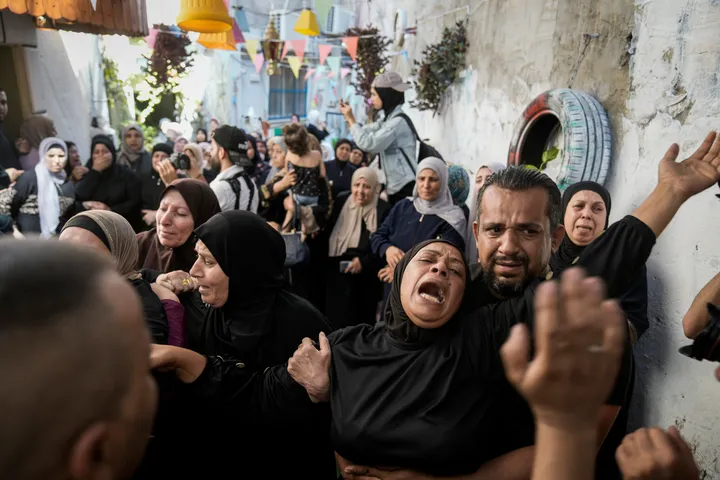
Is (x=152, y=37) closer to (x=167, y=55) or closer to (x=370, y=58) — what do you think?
(x=167, y=55)

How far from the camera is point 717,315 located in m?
1.52

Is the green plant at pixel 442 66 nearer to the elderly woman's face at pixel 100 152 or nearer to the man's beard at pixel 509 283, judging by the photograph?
the elderly woman's face at pixel 100 152

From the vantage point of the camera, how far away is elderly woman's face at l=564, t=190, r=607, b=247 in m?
2.65

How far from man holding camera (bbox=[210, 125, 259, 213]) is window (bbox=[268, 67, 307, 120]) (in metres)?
19.4

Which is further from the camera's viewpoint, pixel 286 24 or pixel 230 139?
pixel 286 24

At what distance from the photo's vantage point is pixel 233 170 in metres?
4.01

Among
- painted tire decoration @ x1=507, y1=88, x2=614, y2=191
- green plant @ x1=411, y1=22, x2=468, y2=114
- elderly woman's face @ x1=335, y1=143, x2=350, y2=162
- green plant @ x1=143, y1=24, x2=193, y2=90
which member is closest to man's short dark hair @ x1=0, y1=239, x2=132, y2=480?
painted tire decoration @ x1=507, y1=88, x2=614, y2=191

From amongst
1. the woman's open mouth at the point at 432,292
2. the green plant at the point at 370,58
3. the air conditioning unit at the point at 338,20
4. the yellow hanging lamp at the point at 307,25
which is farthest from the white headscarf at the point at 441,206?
the air conditioning unit at the point at 338,20

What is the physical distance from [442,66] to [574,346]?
6747mm

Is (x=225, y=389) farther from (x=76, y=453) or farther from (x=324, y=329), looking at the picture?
(x=76, y=453)

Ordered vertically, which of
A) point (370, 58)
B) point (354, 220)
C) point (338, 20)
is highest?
point (338, 20)

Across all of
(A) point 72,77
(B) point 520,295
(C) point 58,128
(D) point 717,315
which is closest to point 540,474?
(B) point 520,295

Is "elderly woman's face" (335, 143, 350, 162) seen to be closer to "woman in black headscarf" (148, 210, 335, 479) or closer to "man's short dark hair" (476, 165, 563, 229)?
"woman in black headscarf" (148, 210, 335, 479)

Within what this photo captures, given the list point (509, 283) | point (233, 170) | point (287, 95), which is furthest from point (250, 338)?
point (287, 95)
